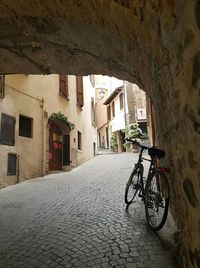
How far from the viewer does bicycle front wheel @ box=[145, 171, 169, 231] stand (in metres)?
3.32

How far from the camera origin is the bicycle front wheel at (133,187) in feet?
15.5

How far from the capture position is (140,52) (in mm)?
3383

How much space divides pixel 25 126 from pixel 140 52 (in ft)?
23.6

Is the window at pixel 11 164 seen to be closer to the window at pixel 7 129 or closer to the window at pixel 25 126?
the window at pixel 7 129

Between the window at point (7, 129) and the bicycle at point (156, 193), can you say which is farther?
the window at point (7, 129)

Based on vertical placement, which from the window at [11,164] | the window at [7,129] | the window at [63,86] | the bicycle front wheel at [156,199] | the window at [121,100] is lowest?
the bicycle front wheel at [156,199]

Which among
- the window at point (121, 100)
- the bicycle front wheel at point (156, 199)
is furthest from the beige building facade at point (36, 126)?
the window at point (121, 100)

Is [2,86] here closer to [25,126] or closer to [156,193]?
[25,126]

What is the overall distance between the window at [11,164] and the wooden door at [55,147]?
10.5 feet

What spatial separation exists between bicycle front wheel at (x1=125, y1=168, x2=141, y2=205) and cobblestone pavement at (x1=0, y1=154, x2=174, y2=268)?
0.49 ft

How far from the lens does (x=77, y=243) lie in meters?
3.21

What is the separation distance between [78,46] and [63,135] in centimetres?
915

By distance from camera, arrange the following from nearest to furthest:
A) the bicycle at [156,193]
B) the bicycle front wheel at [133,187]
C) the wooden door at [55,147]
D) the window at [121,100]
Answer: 1. the bicycle at [156,193]
2. the bicycle front wheel at [133,187]
3. the wooden door at [55,147]
4. the window at [121,100]

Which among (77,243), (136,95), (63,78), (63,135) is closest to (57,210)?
(77,243)
